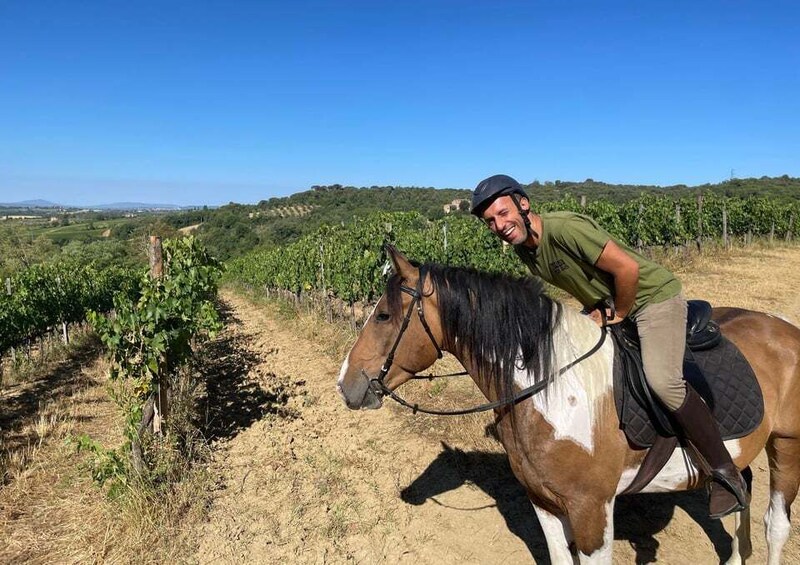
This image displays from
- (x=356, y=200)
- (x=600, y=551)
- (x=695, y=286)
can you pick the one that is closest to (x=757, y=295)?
(x=695, y=286)

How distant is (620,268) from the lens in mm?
2289

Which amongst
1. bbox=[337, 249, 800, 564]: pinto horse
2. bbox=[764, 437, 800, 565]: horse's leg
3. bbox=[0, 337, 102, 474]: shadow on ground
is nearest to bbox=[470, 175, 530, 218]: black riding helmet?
bbox=[337, 249, 800, 564]: pinto horse

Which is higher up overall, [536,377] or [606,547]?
[536,377]

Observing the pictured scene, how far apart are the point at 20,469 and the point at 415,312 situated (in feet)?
19.5

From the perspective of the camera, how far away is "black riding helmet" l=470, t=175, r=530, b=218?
236cm

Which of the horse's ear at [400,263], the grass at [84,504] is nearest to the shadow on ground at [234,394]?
the grass at [84,504]

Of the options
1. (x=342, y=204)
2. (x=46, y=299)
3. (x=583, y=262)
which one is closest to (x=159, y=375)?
(x=583, y=262)

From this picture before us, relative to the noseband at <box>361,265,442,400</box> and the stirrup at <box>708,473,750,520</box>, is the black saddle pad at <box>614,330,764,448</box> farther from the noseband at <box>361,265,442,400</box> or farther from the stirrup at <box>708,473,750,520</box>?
the noseband at <box>361,265,442,400</box>

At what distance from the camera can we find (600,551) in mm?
2553

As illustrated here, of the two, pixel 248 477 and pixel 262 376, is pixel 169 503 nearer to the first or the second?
pixel 248 477

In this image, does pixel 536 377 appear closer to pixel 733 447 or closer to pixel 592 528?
pixel 592 528

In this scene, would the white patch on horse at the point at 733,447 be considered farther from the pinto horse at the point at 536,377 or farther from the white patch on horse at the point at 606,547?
the white patch on horse at the point at 606,547

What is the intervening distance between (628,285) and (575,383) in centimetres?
62

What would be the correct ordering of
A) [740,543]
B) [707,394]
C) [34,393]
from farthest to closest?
[34,393]
[740,543]
[707,394]
